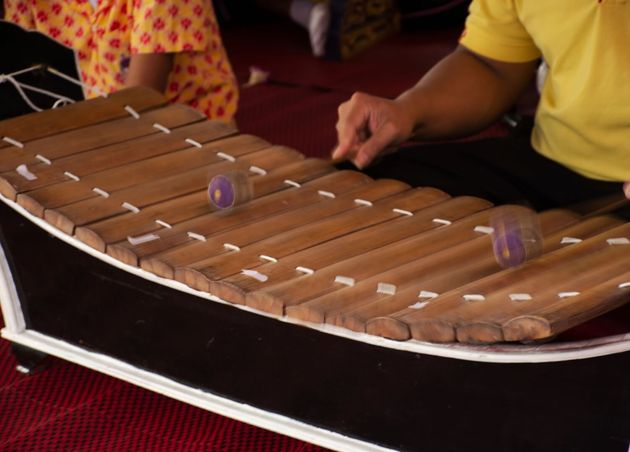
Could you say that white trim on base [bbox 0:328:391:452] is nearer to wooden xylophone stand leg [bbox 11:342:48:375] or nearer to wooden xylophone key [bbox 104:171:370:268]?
wooden xylophone stand leg [bbox 11:342:48:375]

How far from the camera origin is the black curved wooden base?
1.27 meters

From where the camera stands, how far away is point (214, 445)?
5.43 feet

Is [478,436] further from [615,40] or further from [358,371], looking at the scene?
[615,40]

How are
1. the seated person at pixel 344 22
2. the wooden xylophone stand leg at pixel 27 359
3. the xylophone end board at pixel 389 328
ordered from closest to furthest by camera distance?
the xylophone end board at pixel 389 328 → the wooden xylophone stand leg at pixel 27 359 → the seated person at pixel 344 22

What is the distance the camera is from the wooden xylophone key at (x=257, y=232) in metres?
1.44

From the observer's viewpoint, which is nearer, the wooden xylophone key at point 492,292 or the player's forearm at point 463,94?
the wooden xylophone key at point 492,292

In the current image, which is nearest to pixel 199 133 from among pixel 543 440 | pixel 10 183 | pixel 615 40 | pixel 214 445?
pixel 10 183

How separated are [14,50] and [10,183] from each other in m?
0.44

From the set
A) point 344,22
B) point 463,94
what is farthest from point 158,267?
point 344,22

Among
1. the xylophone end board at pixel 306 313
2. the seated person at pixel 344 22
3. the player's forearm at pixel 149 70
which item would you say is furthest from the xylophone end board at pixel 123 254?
the seated person at pixel 344 22

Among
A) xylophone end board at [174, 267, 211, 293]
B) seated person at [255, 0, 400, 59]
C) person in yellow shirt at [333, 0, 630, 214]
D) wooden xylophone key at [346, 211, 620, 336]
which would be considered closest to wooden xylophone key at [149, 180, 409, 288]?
xylophone end board at [174, 267, 211, 293]

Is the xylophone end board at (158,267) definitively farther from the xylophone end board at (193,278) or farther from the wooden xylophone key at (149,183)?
the wooden xylophone key at (149,183)

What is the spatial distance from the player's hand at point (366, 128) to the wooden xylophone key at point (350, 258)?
0.19 m

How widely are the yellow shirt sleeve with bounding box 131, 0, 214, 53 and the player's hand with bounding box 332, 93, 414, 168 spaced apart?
551mm
